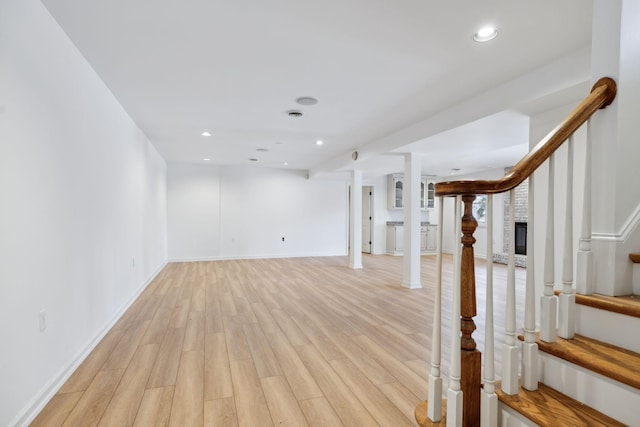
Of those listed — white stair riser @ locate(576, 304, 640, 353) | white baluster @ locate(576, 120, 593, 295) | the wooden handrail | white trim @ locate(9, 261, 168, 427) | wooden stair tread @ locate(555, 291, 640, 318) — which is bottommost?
white trim @ locate(9, 261, 168, 427)

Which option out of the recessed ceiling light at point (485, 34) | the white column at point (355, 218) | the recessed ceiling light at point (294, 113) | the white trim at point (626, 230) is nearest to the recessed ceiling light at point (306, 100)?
the recessed ceiling light at point (294, 113)

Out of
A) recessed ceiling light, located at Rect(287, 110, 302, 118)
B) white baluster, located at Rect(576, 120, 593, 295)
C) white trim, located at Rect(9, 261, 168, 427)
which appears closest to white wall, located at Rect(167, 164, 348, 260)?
recessed ceiling light, located at Rect(287, 110, 302, 118)

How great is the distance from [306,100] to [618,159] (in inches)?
105

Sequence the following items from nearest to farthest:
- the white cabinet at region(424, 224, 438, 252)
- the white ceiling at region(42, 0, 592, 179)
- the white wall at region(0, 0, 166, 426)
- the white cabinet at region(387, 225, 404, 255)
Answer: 1. the white wall at region(0, 0, 166, 426)
2. the white ceiling at region(42, 0, 592, 179)
3. the white cabinet at region(387, 225, 404, 255)
4. the white cabinet at region(424, 224, 438, 252)

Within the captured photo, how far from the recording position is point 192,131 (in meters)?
4.70

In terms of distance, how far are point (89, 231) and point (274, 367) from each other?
1.88 m

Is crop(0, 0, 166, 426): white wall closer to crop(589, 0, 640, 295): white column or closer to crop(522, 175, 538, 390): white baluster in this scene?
crop(522, 175, 538, 390): white baluster

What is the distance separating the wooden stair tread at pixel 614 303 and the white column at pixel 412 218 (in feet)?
11.6

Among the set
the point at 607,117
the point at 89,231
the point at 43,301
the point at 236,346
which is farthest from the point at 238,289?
the point at 607,117

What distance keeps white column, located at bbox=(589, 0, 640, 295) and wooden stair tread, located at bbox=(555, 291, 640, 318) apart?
0.06 metres

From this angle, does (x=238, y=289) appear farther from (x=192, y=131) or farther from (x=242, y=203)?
(x=242, y=203)

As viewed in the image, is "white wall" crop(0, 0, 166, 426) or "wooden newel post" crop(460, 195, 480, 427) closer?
"wooden newel post" crop(460, 195, 480, 427)

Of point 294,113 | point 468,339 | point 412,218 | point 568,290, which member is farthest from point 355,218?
point 468,339

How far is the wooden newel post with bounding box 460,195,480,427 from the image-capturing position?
1205 mm
